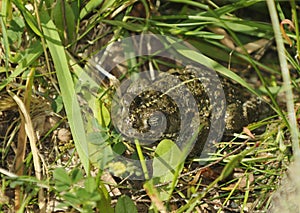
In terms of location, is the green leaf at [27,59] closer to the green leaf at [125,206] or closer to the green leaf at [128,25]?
the green leaf at [128,25]

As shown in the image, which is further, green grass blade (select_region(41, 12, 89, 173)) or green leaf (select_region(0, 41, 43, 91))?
green leaf (select_region(0, 41, 43, 91))

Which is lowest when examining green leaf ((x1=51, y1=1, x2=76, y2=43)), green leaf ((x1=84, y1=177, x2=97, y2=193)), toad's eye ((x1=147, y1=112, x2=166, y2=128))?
green leaf ((x1=84, y1=177, x2=97, y2=193))

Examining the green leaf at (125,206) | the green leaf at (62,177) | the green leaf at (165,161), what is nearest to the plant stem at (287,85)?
the green leaf at (165,161)

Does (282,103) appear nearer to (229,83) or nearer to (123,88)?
(229,83)

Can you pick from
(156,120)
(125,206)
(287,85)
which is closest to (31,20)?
(156,120)

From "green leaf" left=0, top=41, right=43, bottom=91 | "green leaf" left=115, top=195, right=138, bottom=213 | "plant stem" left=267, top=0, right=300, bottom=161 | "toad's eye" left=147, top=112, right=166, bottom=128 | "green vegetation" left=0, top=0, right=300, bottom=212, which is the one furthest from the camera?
"toad's eye" left=147, top=112, right=166, bottom=128

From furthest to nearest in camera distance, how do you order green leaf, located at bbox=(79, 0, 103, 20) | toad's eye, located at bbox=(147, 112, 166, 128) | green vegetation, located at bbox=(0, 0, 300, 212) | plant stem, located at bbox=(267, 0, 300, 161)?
green leaf, located at bbox=(79, 0, 103, 20), toad's eye, located at bbox=(147, 112, 166, 128), green vegetation, located at bbox=(0, 0, 300, 212), plant stem, located at bbox=(267, 0, 300, 161)

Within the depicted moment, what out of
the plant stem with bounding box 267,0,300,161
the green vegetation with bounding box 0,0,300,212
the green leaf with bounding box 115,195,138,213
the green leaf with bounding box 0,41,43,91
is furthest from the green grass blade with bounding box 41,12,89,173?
the plant stem with bounding box 267,0,300,161

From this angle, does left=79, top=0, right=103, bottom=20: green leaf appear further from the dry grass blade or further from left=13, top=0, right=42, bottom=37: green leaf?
the dry grass blade

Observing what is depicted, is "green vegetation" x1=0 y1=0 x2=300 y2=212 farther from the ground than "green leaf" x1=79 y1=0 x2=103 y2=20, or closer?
closer
